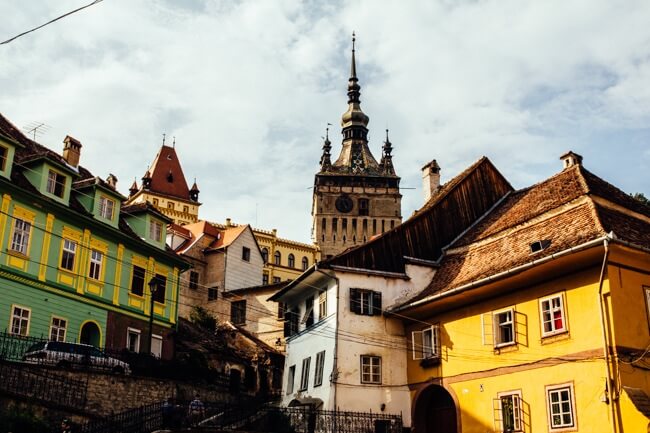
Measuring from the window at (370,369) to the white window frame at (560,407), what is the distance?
8.07 meters

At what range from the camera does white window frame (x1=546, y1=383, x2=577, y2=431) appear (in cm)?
2291

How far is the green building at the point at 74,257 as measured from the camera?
99.9 feet

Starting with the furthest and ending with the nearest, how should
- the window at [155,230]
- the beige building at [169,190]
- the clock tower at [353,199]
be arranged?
the clock tower at [353,199] < the beige building at [169,190] < the window at [155,230]

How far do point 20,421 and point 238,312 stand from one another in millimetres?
38113

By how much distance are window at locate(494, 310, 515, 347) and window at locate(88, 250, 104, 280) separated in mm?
18078

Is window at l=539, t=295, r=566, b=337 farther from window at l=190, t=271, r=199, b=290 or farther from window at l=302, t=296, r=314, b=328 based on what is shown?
window at l=190, t=271, r=199, b=290

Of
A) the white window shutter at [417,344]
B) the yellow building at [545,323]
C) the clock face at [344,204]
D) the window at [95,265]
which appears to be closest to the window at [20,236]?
the window at [95,265]

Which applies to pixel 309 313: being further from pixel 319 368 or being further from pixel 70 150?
pixel 70 150

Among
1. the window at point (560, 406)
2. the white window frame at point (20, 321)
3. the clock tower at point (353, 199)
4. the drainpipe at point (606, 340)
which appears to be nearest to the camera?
the drainpipe at point (606, 340)

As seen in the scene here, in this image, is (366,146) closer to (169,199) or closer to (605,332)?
(169,199)

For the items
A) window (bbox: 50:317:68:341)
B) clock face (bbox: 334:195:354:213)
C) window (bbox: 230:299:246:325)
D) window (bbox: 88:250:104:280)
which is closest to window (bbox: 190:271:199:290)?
window (bbox: 230:299:246:325)

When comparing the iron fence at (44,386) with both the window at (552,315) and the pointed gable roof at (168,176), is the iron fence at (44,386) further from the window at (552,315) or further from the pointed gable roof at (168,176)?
the pointed gable roof at (168,176)

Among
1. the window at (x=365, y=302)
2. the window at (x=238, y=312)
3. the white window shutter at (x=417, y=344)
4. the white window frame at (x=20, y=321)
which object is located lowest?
the white window shutter at (x=417, y=344)

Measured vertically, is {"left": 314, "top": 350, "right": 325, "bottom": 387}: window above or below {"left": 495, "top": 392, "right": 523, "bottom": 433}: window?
above
